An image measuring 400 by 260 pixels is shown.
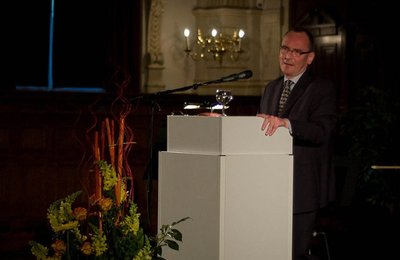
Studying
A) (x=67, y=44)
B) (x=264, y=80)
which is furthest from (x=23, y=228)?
(x=264, y=80)

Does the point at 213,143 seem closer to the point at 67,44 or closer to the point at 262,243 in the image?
the point at 262,243

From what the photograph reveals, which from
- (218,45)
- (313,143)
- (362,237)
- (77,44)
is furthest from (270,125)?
(77,44)

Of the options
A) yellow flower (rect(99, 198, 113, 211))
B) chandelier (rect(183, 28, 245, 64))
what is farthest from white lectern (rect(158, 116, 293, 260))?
chandelier (rect(183, 28, 245, 64))

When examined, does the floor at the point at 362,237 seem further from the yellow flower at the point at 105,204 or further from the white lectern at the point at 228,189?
the yellow flower at the point at 105,204

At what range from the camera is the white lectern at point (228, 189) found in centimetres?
302

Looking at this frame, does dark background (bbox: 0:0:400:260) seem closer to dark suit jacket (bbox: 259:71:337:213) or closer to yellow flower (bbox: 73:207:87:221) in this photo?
dark suit jacket (bbox: 259:71:337:213)

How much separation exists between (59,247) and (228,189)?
1.97ft

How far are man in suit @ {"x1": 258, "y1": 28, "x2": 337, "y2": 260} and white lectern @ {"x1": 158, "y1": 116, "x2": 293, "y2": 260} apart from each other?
437mm

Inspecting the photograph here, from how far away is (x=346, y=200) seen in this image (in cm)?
529

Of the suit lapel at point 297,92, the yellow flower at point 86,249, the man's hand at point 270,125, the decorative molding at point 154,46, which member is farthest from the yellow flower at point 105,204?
the decorative molding at point 154,46

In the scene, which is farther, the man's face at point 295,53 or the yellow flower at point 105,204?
the man's face at point 295,53

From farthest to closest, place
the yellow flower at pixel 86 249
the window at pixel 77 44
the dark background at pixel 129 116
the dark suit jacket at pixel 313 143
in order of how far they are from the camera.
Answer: the window at pixel 77 44 < the dark background at pixel 129 116 < the dark suit jacket at pixel 313 143 < the yellow flower at pixel 86 249

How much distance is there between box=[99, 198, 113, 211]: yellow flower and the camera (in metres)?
2.93

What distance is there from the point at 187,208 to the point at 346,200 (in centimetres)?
232
